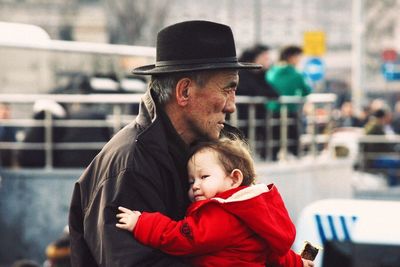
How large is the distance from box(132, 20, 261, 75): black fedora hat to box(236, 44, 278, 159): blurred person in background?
8239 millimetres

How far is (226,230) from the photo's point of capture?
12.1 ft

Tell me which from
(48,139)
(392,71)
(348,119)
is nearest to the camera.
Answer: (48,139)

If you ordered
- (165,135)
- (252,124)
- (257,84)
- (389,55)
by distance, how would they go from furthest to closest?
(389,55)
(252,124)
(257,84)
(165,135)

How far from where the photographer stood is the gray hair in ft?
12.6

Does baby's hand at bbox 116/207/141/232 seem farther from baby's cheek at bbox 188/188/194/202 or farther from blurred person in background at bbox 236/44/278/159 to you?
blurred person in background at bbox 236/44/278/159

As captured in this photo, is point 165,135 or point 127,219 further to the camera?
point 165,135

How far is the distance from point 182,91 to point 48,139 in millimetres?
10069

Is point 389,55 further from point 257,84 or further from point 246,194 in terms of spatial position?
point 246,194

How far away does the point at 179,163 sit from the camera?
3.87m

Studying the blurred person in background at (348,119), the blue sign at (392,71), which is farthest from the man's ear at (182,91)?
the blue sign at (392,71)

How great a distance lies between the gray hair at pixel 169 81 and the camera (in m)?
3.84

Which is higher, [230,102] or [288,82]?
[230,102]

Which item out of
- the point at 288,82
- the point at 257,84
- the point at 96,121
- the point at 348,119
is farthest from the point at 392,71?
the point at 257,84

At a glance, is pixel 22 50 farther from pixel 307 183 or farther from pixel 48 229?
pixel 307 183
